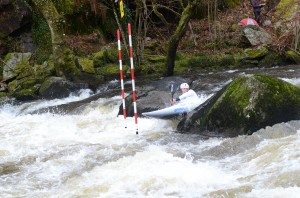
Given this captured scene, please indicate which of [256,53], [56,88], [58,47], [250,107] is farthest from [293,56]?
[250,107]

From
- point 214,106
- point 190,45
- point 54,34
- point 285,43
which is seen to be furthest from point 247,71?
point 214,106

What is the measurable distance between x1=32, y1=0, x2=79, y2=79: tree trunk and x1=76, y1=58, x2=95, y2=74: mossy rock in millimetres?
276

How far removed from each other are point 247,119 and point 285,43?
8.61 metres

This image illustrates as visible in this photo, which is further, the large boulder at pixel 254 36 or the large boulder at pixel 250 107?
the large boulder at pixel 254 36

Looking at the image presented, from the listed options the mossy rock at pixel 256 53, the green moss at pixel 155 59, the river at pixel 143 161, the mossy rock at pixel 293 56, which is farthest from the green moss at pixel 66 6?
the river at pixel 143 161

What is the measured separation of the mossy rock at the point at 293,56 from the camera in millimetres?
13555

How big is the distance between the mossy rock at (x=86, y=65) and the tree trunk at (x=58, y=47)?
0.28m

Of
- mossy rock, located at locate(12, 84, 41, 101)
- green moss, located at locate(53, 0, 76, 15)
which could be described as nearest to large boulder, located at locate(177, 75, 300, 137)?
mossy rock, located at locate(12, 84, 41, 101)

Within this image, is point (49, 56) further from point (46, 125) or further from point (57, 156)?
point (57, 156)

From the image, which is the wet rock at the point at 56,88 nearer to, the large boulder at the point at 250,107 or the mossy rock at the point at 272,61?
the large boulder at the point at 250,107

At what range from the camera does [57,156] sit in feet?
19.9

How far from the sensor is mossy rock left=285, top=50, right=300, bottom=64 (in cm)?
1355

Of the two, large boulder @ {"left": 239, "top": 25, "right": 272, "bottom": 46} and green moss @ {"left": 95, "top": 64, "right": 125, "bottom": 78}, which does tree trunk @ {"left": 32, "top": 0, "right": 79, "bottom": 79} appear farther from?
large boulder @ {"left": 239, "top": 25, "right": 272, "bottom": 46}

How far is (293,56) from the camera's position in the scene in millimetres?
13594
